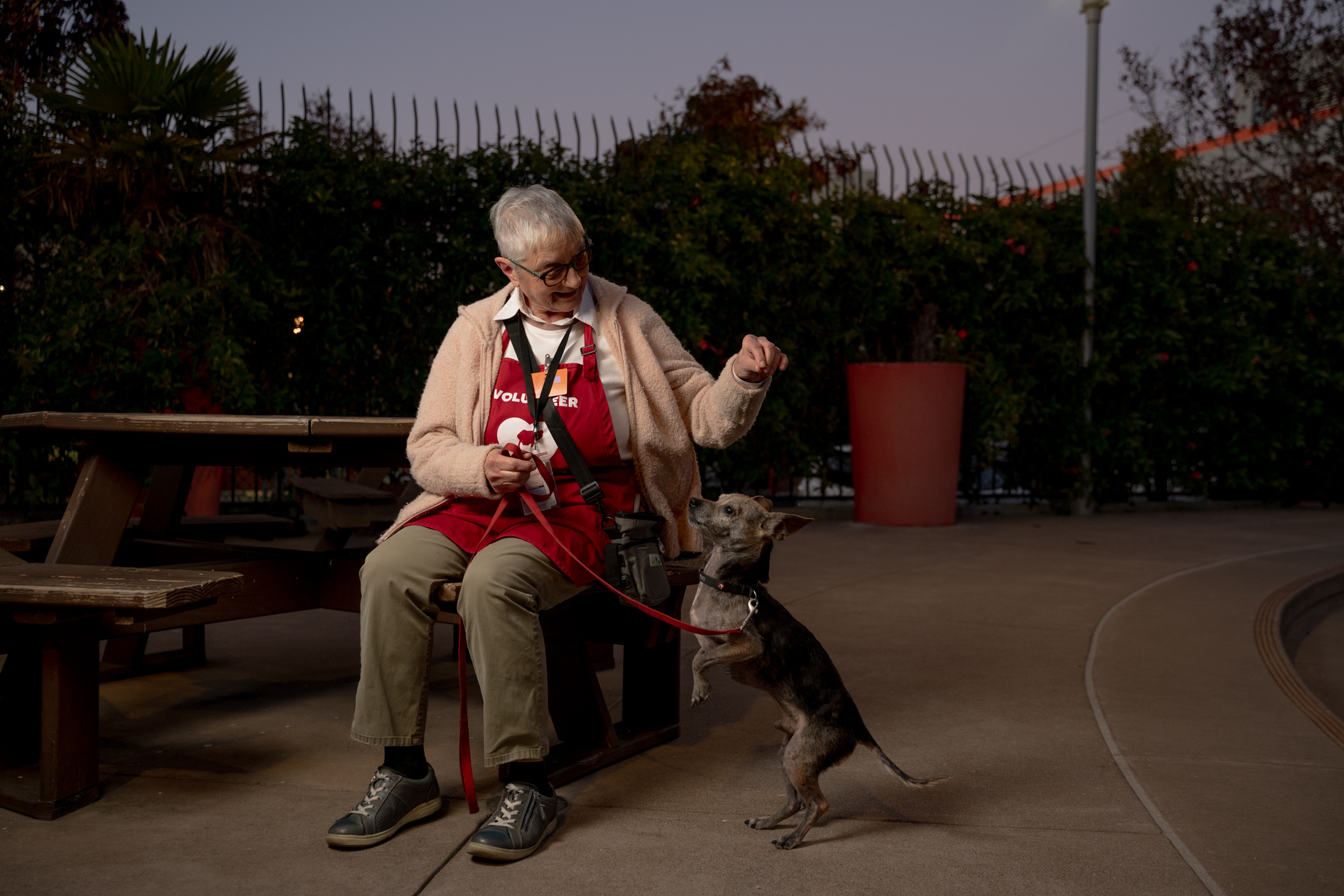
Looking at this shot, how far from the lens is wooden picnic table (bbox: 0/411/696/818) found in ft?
7.93

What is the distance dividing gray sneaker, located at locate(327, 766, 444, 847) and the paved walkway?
0.12ft

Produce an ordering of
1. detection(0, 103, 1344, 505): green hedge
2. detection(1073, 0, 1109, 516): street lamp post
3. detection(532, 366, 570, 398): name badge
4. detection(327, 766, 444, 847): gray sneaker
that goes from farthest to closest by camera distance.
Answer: detection(1073, 0, 1109, 516): street lamp post, detection(0, 103, 1344, 505): green hedge, detection(532, 366, 570, 398): name badge, detection(327, 766, 444, 847): gray sneaker

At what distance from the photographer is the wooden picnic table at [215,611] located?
242 cm

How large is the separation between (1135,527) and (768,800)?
6.68m

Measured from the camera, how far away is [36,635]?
2617 mm

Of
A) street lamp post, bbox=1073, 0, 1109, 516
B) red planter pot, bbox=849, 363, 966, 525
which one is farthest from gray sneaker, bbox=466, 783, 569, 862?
street lamp post, bbox=1073, 0, 1109, 516

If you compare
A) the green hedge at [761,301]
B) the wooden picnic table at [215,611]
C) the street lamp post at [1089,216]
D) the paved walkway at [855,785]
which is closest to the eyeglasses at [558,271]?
the wooden picnic table at [215,611]

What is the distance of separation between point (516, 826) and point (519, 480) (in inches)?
30.2

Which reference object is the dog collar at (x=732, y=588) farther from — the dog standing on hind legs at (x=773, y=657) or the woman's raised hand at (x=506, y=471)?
the woman's raised hand at (x=506, y=471)

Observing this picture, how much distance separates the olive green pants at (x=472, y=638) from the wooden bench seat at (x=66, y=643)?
1.25 feet

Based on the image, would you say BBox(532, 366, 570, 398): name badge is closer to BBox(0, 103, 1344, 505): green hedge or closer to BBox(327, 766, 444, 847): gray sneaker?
BBox(327, 766, 444, 847): gray sneaker

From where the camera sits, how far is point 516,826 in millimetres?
2219

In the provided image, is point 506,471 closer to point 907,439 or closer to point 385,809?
point 385,809

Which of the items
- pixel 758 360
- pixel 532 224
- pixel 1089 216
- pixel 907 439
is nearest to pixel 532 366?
pixel 532 224
